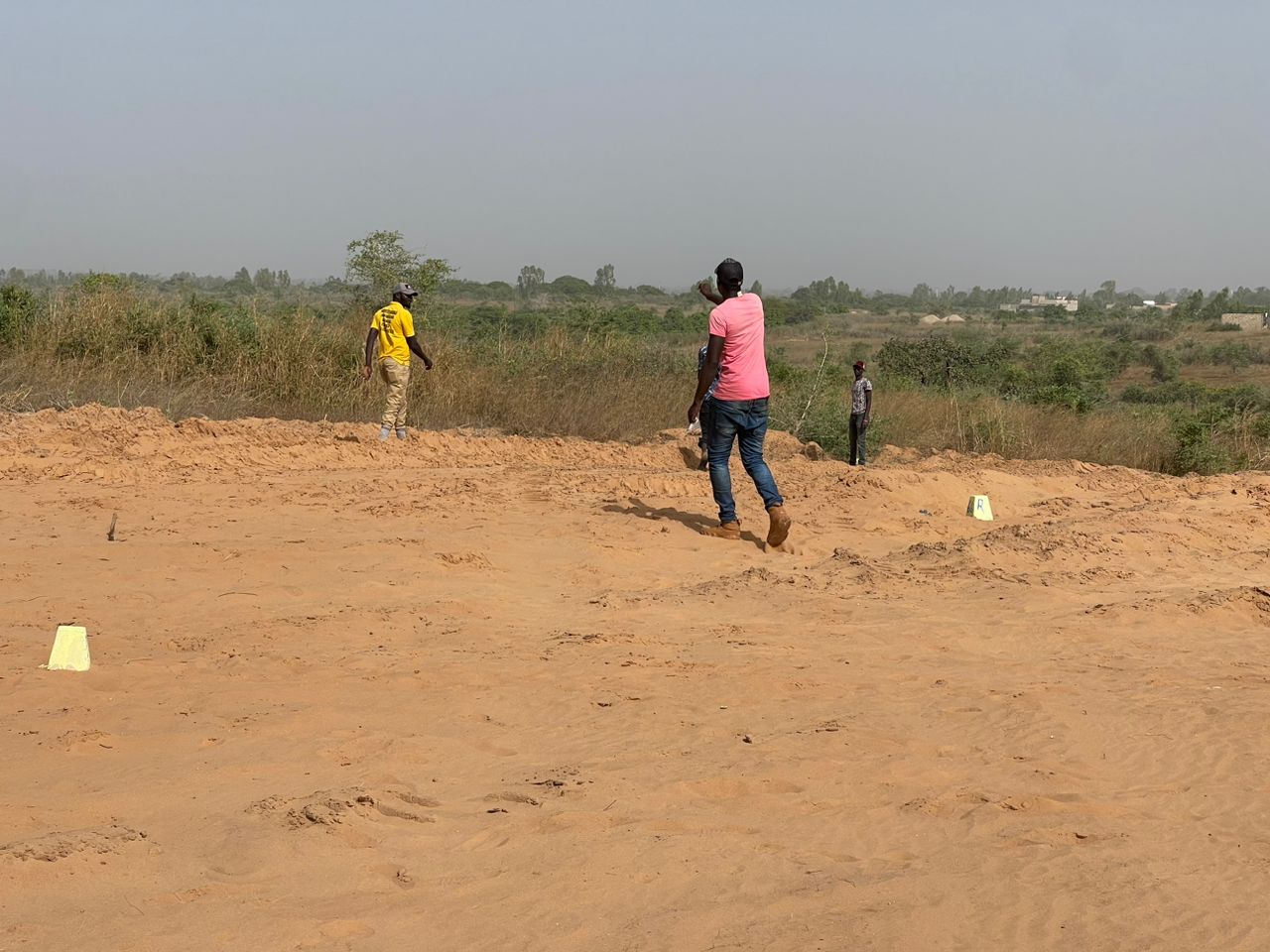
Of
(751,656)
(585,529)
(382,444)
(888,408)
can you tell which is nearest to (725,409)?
(585,529)

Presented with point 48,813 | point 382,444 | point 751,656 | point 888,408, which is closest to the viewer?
point 48,813

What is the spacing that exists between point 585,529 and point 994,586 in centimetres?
282

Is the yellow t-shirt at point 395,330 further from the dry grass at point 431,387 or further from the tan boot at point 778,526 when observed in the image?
the tan boot at point 778,526

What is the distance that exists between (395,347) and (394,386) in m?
0.39

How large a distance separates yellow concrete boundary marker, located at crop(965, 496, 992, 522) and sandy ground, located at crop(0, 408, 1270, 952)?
1.07 meters

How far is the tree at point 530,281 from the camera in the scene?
2436 inches

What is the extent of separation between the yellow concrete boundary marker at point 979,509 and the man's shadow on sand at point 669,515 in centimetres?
239

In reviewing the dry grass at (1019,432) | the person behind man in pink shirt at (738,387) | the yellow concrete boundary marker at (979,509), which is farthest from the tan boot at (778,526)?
the dry grass at (1019,432)

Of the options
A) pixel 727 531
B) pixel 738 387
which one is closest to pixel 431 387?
pixel 727 531

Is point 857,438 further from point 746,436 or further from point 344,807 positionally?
point 344,807

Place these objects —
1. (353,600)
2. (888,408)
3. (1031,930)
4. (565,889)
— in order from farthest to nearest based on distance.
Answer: (888,408) < (353,600) < (565,889) < (1031,930)

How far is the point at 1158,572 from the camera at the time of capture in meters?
7.73

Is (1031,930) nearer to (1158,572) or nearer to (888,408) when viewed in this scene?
(1158,572)

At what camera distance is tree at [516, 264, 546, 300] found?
6188 cm
